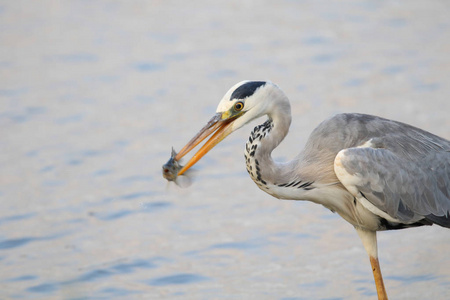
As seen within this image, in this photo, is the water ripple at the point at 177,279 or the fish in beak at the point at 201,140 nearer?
the fish in beak at the point at 201,140

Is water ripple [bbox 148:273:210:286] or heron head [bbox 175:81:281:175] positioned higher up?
heron head [bbox 175:81:281:175]

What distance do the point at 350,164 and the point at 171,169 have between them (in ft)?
4.45

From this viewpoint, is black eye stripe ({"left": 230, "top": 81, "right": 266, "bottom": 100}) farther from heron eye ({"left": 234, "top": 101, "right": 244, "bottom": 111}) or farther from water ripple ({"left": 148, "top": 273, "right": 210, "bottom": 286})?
water ripple ({"left": 148, "top": 273, "right": 210, "bottom": 286})

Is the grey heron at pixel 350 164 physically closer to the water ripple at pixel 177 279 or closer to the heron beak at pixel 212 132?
the heron beak at pixel 212 132

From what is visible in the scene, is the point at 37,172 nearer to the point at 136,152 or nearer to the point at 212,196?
the point at 136,152

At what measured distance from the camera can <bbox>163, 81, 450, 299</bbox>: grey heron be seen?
251 inches

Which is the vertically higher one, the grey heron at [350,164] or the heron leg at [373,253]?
the grey heron at [350,164]

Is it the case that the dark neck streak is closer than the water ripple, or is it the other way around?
the dark neck streak

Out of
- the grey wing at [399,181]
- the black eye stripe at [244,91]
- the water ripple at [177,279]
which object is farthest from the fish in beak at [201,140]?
the water ripple at [177,279]

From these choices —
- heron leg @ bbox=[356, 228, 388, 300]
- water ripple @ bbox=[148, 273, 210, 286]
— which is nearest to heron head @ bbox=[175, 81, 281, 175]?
heron leg @ bbox=[356, 228, 388, 300]

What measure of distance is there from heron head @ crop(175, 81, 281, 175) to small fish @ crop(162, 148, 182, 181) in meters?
0.04

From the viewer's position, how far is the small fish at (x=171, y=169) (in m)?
6.23

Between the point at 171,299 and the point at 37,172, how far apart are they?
3.62 m

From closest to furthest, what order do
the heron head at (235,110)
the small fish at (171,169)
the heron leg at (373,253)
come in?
the small fish at (171,169) < the heron head at (235,110) < the heron leg at (373,253)
